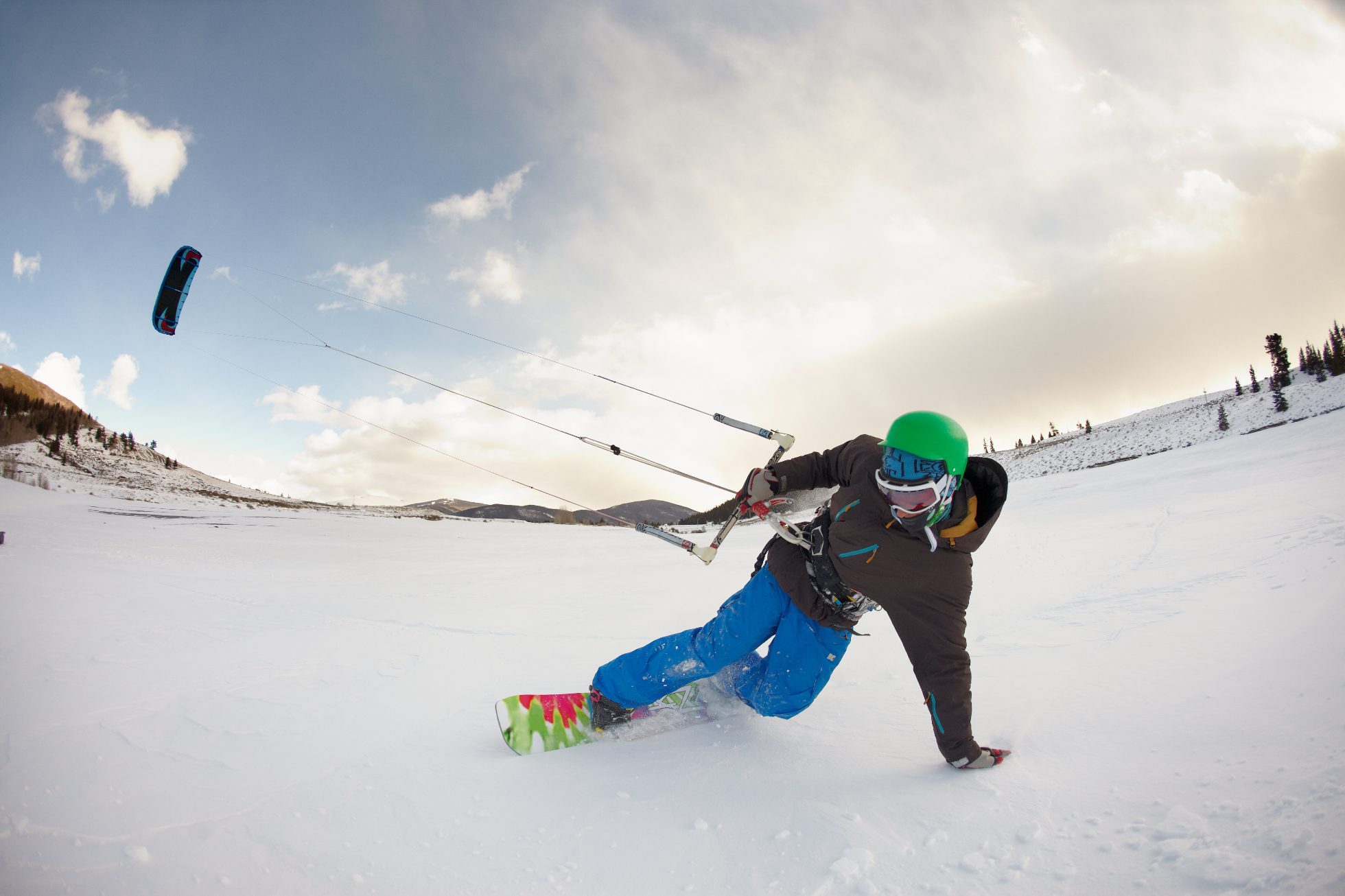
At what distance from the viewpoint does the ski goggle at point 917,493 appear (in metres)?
2.18

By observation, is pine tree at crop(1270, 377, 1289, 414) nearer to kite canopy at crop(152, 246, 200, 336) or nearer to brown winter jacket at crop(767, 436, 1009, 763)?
brown winter jacket at crop(767, 436, 1009, 763)

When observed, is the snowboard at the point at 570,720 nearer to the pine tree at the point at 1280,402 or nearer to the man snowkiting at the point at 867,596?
the man snowkiting at the point at 867,596

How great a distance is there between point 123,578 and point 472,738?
661cm

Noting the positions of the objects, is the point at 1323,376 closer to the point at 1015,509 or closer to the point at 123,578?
the point at 1015,509

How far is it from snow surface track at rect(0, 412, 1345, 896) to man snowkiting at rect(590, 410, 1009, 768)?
21 cm

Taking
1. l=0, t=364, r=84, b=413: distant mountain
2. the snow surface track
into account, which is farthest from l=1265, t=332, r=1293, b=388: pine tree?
l=0, t=364, r=84, b=413: distant mountain

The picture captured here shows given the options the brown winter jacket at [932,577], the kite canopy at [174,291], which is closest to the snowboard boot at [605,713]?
the brown winter jacket at [932,577]

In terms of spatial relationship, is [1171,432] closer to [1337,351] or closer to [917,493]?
[1337,351]

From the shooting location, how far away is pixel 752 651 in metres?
2.69

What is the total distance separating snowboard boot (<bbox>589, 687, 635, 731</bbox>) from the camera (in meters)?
2.63

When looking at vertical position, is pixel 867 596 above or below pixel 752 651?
above

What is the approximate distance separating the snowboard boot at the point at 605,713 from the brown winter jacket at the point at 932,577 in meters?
1.01

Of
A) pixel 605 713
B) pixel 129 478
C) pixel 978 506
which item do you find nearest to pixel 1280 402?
pixel 978 506

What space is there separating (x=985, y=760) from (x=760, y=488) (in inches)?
59.6
